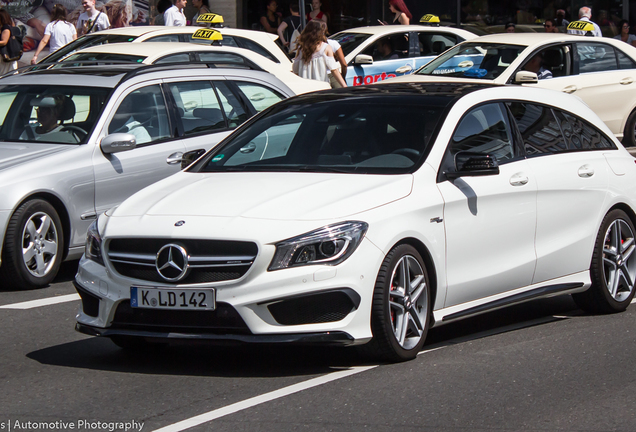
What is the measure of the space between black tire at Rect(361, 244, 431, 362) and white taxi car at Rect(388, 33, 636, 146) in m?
9.21

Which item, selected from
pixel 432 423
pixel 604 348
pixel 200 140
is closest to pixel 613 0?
pixel 200 140

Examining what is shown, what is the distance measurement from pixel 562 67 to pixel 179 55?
5.60 meters

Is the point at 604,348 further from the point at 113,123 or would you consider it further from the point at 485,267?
the point at 113,123

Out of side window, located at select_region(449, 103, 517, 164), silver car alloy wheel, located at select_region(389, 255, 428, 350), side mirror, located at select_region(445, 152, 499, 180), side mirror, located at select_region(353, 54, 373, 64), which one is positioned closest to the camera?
silver car alloy wheel, located at select_region(389, 255, 428, 350)

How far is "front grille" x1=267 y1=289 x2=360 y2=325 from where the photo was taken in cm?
573

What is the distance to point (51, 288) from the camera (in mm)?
8844

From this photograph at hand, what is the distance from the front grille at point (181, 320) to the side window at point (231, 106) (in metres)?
4.56

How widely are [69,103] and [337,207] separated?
14.2 ft

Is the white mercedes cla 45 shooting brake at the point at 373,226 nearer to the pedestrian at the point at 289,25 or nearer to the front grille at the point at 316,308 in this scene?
the front grille at the point at 316,308

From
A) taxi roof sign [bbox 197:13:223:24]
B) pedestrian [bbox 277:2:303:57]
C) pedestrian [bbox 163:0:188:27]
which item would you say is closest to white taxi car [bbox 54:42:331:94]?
taxi roof sign [bbox 197:13:223:24]

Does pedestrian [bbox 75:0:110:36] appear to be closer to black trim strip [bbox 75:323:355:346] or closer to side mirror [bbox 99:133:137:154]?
side mirror [bbox 99:133:137:154]

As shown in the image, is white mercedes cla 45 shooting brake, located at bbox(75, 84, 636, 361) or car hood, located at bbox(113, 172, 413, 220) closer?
white mercedes cla 45 shooting brake, located at bbox(75, 84, 636, 361)

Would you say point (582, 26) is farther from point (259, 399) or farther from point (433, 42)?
point (259, 399)

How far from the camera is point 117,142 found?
899 cm
